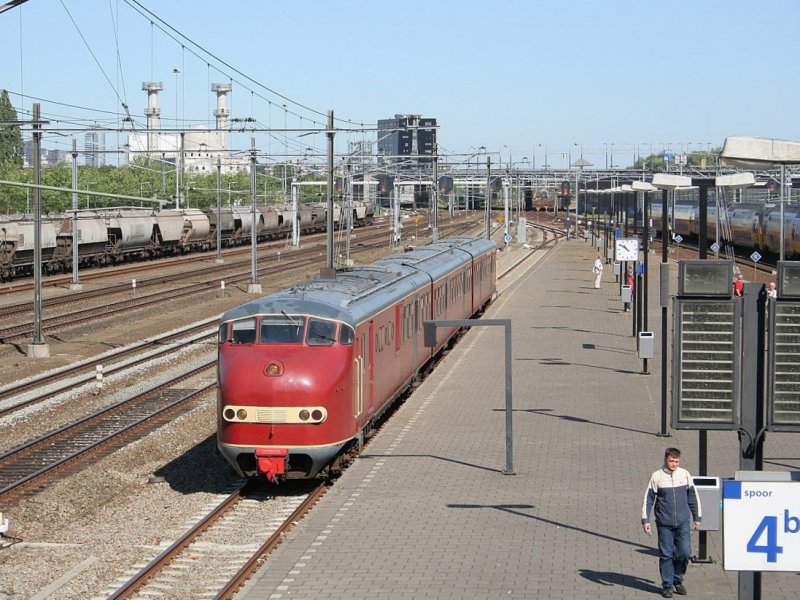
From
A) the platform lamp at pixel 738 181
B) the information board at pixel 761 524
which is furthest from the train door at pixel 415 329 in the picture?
the information board at pixel 761 524

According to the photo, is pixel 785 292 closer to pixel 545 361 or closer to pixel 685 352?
pixel 685 352

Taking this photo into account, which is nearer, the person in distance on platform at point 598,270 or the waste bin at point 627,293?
the waste bin at point 627,293

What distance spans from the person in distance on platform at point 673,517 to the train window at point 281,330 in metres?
6.47

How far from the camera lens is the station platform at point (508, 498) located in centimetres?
1277

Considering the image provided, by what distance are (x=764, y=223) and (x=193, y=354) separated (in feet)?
144

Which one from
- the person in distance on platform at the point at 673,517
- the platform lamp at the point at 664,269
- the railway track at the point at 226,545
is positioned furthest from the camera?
the platform lamp at the point at 664,269

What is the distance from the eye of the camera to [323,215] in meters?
104

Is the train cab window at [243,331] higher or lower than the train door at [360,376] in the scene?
higher

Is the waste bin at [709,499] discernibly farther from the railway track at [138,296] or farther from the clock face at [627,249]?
the railway track at [138,296]

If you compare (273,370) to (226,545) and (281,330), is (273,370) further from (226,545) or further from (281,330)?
(226,545)

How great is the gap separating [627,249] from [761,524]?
87.5 ft

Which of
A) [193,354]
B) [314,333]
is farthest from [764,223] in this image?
[314,333]

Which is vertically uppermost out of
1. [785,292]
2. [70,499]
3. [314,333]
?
[785,292]

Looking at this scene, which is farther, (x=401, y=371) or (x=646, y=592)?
(x=401, y=371)
